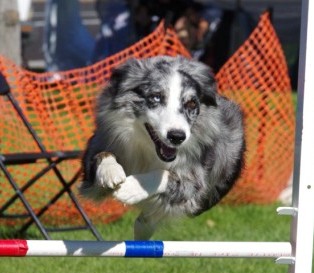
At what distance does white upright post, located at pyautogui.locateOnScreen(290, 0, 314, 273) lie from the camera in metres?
5.00

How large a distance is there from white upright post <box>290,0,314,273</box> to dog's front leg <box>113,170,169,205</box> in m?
0.73

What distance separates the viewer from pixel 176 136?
16.1 feet

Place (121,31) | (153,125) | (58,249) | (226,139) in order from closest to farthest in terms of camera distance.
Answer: (58,249)
(153,125)
(226,139)
(121,31)

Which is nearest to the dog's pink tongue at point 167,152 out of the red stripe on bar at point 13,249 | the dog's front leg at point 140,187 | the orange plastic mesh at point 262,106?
the dog's front leg at point 140,187

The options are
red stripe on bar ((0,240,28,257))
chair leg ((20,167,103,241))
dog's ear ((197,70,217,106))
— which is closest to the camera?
red stripe on bar ((0,240,28,257))

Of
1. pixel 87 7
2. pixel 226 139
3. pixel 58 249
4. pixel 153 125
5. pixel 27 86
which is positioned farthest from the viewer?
pixel 87 7

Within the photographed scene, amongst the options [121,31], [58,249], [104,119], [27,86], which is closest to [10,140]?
[27,86]

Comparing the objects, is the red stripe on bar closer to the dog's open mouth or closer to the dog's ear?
the dog's open mouth

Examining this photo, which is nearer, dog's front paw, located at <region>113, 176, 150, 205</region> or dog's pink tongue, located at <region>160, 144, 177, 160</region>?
dog's front paw, located at <region>113, 176, 150, 205</region>

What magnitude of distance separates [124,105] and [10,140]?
3.27 m

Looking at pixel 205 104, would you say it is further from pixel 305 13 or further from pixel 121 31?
pixel 121 31

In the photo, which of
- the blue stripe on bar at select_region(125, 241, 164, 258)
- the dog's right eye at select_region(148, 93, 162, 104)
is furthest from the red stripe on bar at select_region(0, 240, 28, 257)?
the dog's right eye at select_region(148, 93, 162, 104)

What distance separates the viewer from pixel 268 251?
16.5ft

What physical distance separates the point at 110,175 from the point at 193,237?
9.48 ft
